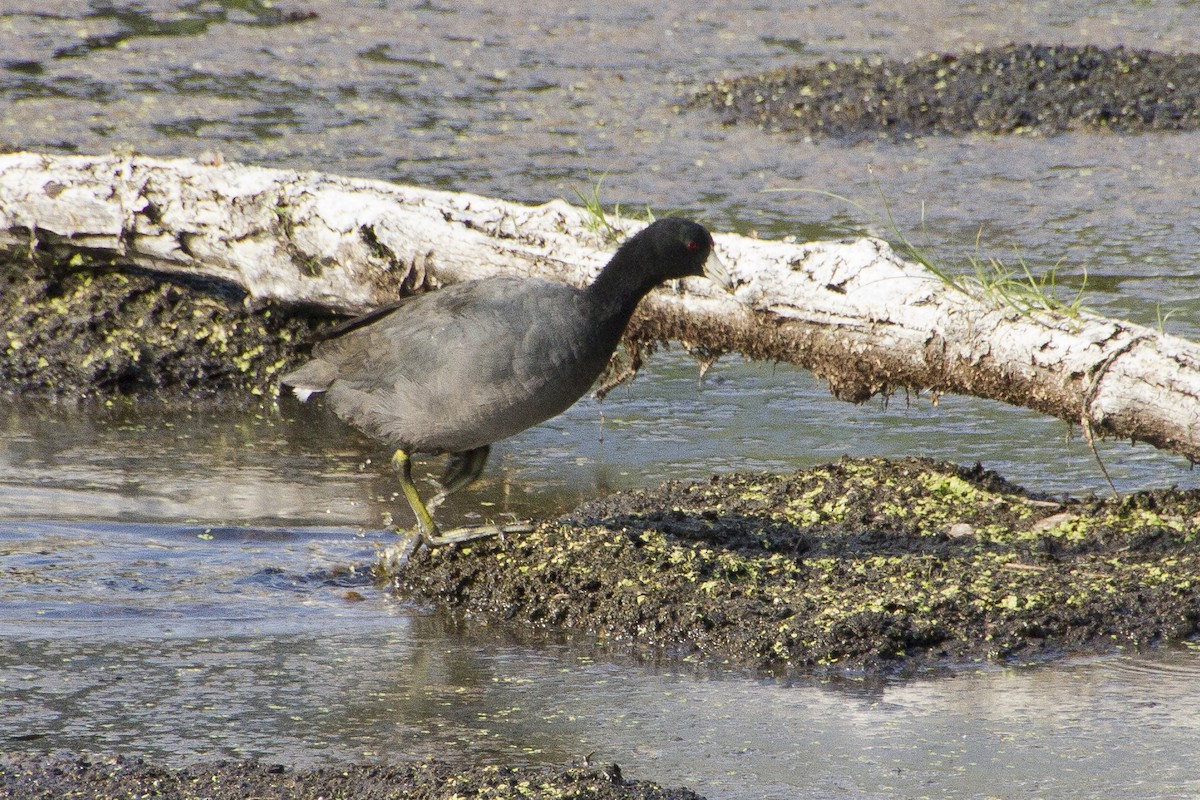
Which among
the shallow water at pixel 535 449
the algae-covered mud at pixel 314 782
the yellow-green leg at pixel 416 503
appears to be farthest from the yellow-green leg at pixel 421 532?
the algae-covered mud at pixel 314 782

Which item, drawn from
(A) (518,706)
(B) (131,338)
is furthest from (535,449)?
(A) (518,706)

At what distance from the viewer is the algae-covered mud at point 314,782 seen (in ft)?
9.74

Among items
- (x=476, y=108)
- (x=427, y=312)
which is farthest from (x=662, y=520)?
(x=476, y=108)

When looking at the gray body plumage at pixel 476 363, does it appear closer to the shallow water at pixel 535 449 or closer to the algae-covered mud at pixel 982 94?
the shallow water at pixel 535 449

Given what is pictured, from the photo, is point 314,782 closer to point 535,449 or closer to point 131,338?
point 535,449

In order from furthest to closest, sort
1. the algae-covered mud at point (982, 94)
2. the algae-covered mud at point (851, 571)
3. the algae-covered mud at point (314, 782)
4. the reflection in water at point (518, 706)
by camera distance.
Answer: the algae-covered mud at point (982, 94) → the algae-covered mud at point (851, 571) → the reflection in water at point (518, 706) → the algae-covered mud at point (314, 782)

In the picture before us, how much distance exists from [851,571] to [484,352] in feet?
4.06

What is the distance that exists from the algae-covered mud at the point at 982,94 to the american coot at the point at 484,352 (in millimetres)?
5739

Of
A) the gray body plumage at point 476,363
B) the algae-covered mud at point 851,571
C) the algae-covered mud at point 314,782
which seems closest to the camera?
the algae-covered mud at point 314,782

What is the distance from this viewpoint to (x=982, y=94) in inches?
418

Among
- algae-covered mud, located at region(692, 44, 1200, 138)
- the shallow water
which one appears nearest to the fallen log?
the shallow water

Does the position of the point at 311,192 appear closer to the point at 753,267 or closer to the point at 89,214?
the point at 89,214

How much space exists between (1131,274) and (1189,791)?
4821 millimetres

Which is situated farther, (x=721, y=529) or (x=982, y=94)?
(x=982, y=94)
